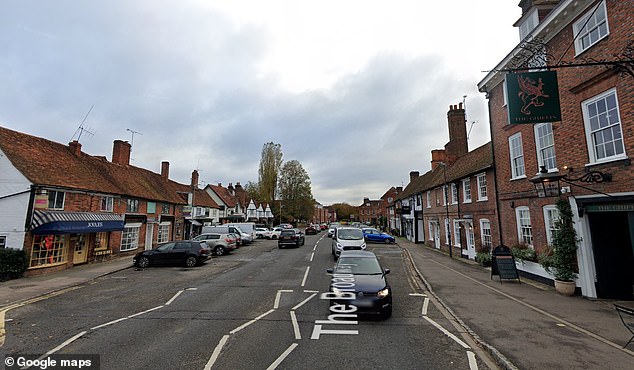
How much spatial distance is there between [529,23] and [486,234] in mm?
11045

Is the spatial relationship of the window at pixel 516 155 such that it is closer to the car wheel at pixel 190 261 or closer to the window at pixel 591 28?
the window at pixel 591 28

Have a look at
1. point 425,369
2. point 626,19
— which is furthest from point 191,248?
point 626,19

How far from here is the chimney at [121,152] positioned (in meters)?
26.6

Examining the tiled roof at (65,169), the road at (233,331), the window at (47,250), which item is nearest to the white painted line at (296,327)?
the road at (233,331)

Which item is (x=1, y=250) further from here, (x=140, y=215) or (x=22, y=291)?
(x=140, y=215)

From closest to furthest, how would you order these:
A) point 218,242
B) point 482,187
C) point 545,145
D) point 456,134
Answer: point 545,145 → point 482,187 → point 218,242 → point 456,134

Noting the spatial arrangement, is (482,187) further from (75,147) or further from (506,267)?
(75,147)

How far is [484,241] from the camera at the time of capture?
675 inches

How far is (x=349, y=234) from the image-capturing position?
60.7 feet

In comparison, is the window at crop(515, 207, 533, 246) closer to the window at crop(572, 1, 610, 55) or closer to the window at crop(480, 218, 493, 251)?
the window at crop(480, 218, 493, 251)

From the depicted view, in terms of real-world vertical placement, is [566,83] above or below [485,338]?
above

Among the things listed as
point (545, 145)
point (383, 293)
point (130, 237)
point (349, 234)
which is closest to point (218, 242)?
point (130, 237)

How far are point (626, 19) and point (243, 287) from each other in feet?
49.2

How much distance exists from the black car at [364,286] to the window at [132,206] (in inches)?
778
